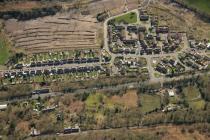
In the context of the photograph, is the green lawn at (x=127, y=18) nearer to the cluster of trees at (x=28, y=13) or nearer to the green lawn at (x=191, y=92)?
the cluster of trees at (x=28, y=13)

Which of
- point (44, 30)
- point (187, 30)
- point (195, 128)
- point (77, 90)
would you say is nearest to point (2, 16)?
point (44, 30)

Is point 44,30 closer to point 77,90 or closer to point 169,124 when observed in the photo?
point 77,90

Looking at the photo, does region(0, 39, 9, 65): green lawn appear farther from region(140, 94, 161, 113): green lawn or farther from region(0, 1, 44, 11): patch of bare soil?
region(140, 94, 161, 113): green lawn

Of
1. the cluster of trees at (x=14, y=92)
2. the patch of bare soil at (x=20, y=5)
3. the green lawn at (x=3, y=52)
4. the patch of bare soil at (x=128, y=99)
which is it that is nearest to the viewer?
the patch of bare soil at (x=128, y=99)

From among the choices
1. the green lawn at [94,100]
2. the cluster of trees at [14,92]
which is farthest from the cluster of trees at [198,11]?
the cluster of trees at [14,92]

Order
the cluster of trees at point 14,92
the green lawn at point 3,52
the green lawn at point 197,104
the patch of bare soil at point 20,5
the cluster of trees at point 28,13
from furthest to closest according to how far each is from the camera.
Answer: the patch of bare soil at point 20,5 < the cluster of trees at point 28,13 < the green lawn at point 3,52 < the cluster of trees at point 14,92 < the green lawn at point 197,104

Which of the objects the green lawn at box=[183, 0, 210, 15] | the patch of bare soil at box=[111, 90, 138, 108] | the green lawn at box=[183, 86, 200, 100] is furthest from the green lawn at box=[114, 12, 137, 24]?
the green lawn at box=[183, 86, 200, 100]
